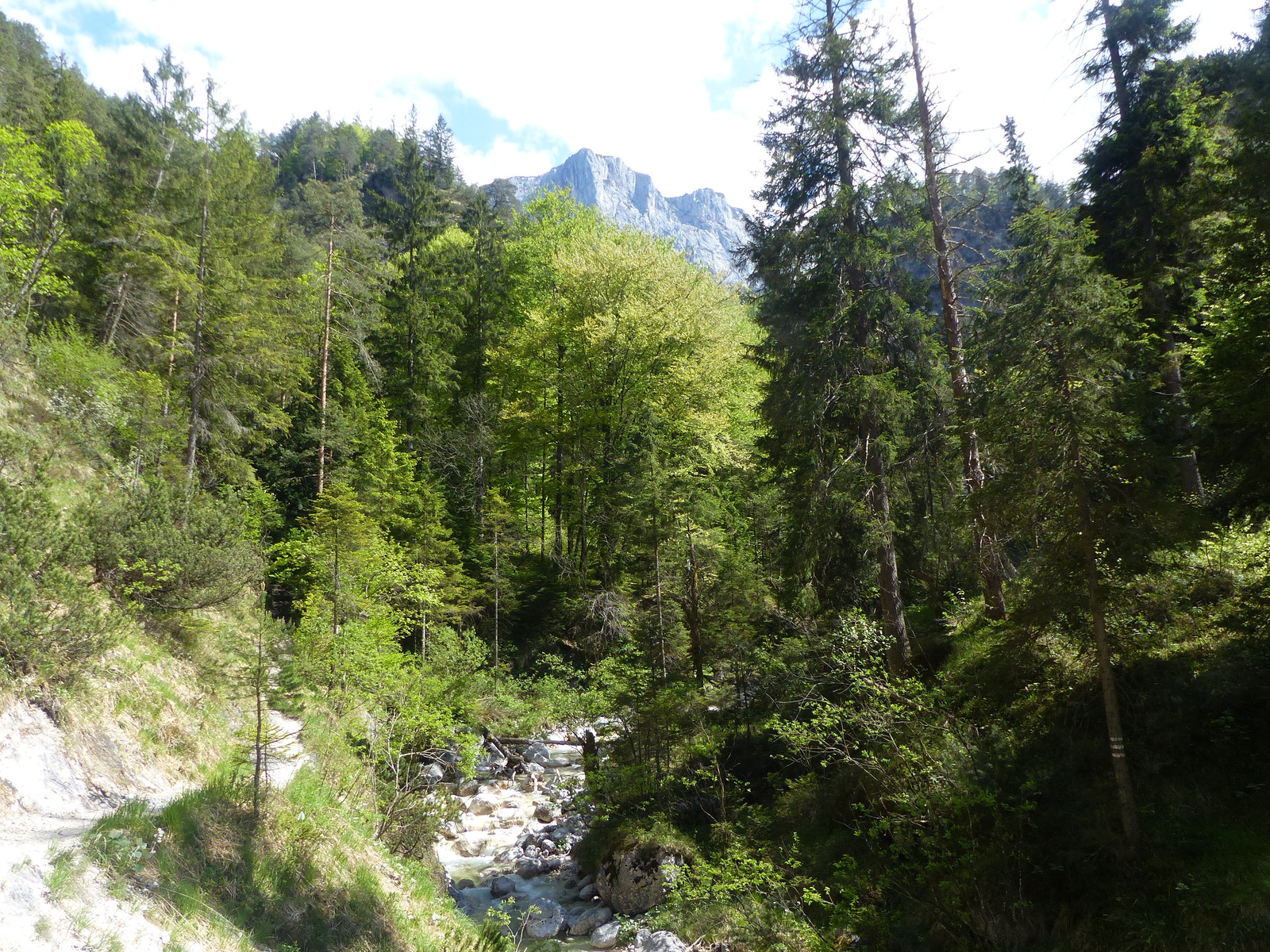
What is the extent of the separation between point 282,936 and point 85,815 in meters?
2.35

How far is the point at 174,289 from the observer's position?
58.6ft

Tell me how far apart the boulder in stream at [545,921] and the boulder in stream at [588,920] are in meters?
0.23

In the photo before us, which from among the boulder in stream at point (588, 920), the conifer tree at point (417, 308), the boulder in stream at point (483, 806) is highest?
the conifer tree at point (417, 308)

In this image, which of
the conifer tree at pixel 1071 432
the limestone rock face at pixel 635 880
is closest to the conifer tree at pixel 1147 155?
the conifer tree at pixel 1071 432

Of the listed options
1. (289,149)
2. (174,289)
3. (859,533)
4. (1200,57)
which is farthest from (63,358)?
(289,149)

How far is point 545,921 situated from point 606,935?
122cm

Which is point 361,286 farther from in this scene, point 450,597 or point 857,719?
point 857,719

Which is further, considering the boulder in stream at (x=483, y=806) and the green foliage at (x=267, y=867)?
the boulder in stream at (x=483, y=806)

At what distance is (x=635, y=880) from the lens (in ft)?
39.4

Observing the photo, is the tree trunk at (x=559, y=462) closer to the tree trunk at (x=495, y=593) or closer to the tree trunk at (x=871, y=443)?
the tree trunk at (x=495, y=593)

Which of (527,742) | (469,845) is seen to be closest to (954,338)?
(469,845)

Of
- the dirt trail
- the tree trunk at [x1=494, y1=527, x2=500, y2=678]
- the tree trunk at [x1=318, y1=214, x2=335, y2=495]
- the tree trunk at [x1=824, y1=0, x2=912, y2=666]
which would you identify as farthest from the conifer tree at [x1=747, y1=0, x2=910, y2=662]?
the tree trunk at [x1=318, y1=214, x2=335, y2=495]

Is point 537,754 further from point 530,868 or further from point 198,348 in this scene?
point 198,348

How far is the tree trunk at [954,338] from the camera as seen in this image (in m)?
10.4
